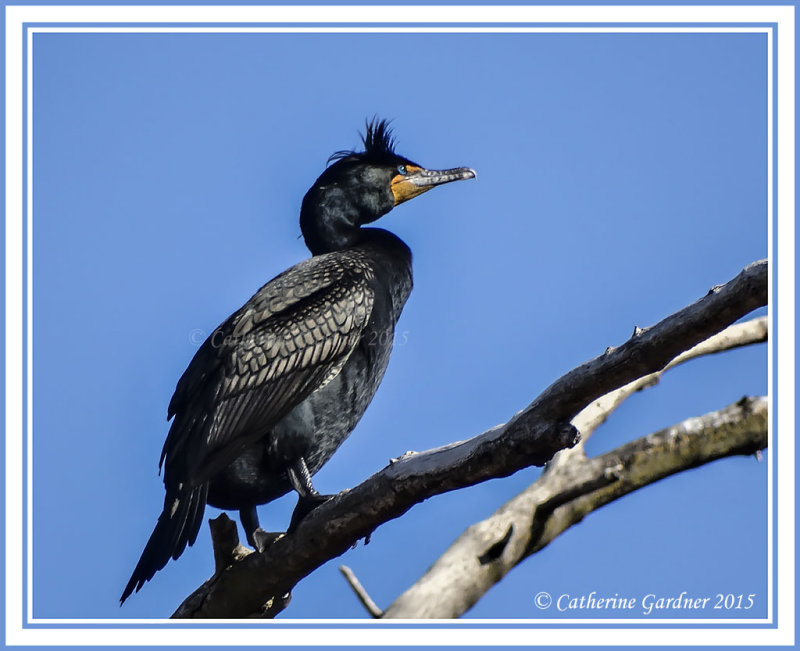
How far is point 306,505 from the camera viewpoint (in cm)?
540

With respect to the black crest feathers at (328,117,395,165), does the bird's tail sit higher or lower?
lower

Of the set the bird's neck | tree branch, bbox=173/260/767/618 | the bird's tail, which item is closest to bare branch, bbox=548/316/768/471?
tree branch, bbox=173/260/767/618

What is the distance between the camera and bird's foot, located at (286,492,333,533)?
17.2 ft

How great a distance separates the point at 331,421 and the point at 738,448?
2.40 metres

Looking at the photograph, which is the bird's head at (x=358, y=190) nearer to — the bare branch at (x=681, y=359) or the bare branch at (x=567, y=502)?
the bare branch at (x=681, y=359)

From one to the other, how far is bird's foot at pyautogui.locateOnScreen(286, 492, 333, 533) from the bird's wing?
464 mm

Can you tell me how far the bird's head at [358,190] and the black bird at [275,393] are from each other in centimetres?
49

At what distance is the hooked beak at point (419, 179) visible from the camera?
7.36 metres

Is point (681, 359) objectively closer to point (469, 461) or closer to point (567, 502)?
point (567, 502)

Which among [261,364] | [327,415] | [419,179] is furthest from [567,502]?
[419,179]

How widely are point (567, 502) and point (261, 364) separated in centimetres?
206

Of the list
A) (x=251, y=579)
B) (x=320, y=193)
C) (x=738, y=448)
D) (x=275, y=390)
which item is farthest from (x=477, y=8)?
(x=251, y=579)

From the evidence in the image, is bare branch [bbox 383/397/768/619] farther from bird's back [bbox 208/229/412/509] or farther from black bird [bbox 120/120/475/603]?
bird's back [bbox 208/229/412/509]
